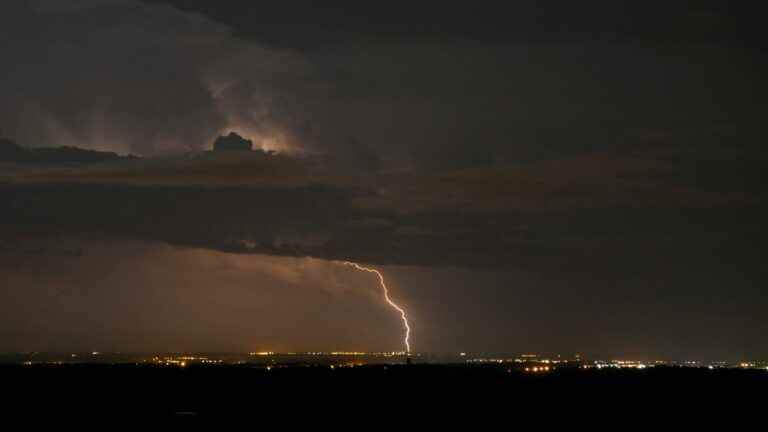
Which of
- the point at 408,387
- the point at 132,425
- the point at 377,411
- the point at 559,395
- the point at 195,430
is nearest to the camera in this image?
the point at 195,430

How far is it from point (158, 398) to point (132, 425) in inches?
1434

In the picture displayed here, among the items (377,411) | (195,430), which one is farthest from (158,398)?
(195,430)

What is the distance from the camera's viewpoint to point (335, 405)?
9281cm

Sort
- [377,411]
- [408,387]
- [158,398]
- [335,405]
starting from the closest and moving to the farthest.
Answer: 1. [377,411]
2. [335,405]
3. [158,398]
4. [408,387]

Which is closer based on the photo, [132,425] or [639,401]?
[132,425]

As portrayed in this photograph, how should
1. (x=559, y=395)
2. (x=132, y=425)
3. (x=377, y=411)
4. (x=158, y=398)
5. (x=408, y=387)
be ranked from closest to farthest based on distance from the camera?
(x=132, y=425) → (x=377, y=411) → (x=158, y=398) → (x=559, y=395) → (x=408, y=387)

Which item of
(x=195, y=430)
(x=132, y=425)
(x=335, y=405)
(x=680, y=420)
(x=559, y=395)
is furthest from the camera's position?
(x=559, y=395)

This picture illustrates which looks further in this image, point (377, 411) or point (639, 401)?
point (639, 401)

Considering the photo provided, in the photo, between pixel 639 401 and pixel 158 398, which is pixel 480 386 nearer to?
pixel 639 401

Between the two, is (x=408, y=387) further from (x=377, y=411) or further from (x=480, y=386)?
(x=377, y=411)

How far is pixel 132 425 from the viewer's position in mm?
68188

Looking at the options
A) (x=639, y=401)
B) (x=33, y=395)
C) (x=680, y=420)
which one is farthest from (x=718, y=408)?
(x=33, y=395)

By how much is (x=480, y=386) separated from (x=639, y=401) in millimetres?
34994

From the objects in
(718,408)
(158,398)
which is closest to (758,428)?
(718,408)
